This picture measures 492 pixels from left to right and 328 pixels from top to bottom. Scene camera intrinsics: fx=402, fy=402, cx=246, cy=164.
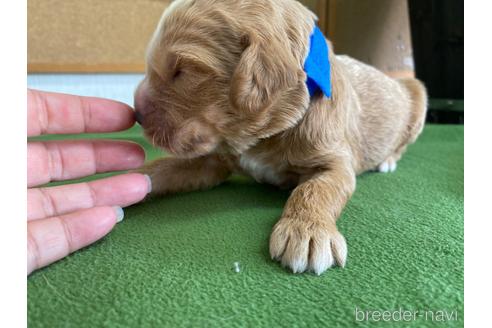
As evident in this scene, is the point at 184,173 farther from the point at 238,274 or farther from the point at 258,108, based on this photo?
the point at 238,274

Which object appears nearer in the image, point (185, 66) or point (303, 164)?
point (185, 66)

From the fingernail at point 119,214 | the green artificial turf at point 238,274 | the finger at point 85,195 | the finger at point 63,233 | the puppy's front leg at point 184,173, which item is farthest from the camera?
the puppy's front leg at point 184,173

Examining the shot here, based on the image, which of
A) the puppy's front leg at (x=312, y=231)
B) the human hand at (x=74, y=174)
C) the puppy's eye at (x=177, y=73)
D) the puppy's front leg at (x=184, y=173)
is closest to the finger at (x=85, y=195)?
the human hand at (x=74, y=174)

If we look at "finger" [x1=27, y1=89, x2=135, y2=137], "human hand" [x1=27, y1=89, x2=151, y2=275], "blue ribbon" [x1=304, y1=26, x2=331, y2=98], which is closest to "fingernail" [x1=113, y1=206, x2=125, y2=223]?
"human hand" [x1=27, y1=89, x2=151, y2=275]

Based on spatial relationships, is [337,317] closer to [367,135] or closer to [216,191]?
[216,191]

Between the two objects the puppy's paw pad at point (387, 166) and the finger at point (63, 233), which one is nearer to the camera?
the finger at point (63, 233)

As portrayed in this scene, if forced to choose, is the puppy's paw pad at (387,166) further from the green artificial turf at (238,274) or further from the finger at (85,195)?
the finger at (85,195)

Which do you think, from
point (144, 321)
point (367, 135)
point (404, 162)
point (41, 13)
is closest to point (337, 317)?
point (144, 321)
